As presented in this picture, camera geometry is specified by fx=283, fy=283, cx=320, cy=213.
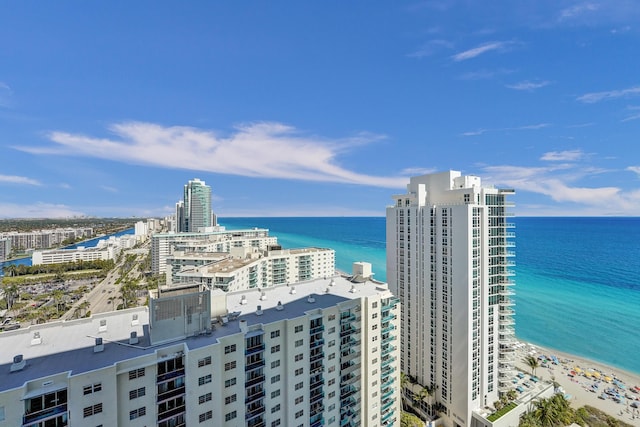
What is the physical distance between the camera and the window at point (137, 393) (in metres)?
18.5

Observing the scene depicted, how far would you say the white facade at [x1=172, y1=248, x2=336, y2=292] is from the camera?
171 feet

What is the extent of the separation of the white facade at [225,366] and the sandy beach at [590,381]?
40.2 metres

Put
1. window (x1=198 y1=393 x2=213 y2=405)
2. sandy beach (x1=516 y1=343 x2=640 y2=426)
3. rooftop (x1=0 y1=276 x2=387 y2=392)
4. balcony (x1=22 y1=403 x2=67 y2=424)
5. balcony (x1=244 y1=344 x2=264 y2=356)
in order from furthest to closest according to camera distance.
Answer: sandy beach (x1=516 y1=343 x2=640 y2=426)
balcony (x1=244 y1=344 x2=264 y2=356)
window (x1=198 y1=393 x2=213 y2=405)
rooftop (x1=0 y1=276 x2=387 y2=392)
balcony (x1=22 y1=403 x2=67 y2=424)

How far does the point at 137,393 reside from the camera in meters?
18.7

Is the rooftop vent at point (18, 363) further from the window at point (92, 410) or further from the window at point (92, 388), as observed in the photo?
the window at point (92, 410)

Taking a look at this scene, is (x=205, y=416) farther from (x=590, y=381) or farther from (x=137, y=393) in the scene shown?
(x=590, y=381)

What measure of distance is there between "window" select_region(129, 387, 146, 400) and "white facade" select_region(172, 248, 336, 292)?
106 ft

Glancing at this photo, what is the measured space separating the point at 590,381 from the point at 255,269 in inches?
2712

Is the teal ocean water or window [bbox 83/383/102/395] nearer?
window [bbox 83/383/102/395]

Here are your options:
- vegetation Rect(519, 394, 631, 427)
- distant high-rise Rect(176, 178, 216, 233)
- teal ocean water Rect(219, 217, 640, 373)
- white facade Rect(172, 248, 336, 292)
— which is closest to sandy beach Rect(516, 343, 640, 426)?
vegetation Rect(519, 394, 631, 427)

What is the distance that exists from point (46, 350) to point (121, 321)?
17.4 feet

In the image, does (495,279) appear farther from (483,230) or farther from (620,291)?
(620,291)

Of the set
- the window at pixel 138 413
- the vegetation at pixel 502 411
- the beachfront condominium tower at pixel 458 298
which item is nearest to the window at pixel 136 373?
the window at pixel 138 413

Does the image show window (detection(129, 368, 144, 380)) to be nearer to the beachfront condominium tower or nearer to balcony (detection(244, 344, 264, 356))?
balcony (detection(244, 344, 264, 356))
